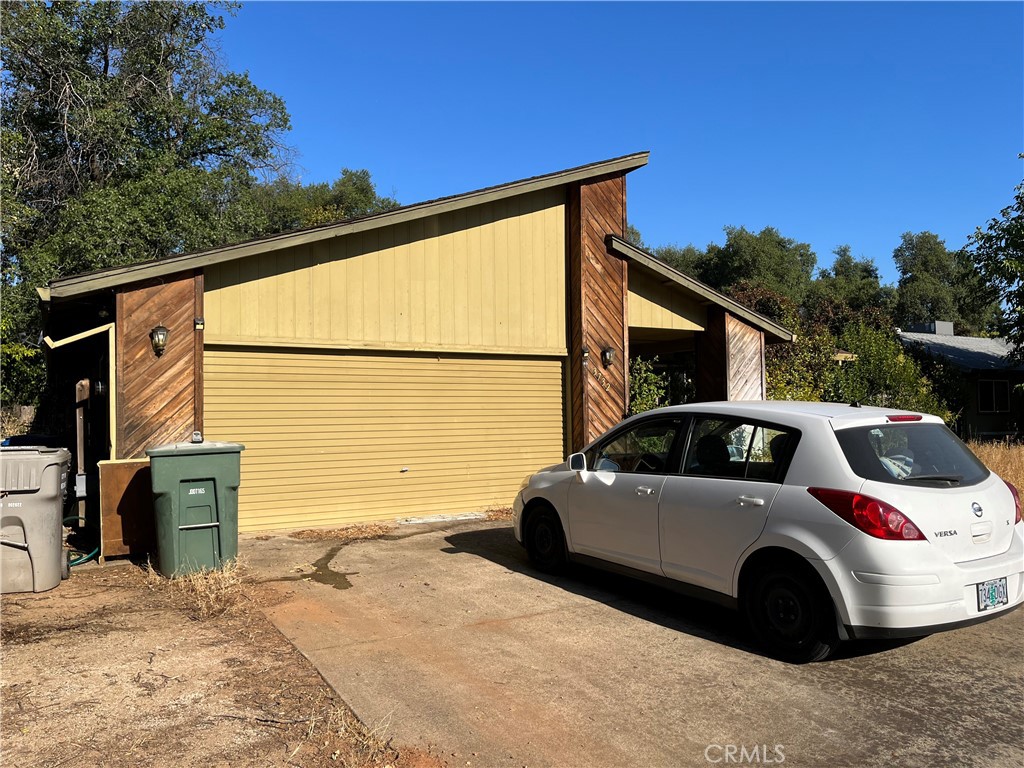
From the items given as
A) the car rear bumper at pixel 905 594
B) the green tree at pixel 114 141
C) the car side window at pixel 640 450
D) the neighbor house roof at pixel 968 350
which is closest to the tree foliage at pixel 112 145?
the green tree at pixel 114 141

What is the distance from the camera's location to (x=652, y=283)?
39.8ft

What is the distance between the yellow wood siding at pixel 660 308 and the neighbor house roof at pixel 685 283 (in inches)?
7.0

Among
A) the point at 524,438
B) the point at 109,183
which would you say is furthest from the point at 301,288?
the point at 109,183

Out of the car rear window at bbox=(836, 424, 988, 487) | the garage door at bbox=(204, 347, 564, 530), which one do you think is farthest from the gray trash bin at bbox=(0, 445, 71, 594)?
the car rear window at bbox=(836, 424, 988, 487)

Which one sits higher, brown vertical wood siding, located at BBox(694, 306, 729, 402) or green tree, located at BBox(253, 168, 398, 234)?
green tree, located at BBox(253, 168, 398, 234)

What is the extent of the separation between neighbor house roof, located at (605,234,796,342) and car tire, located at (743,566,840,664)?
7.34 meters

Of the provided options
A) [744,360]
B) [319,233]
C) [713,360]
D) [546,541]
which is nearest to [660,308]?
[713,360]

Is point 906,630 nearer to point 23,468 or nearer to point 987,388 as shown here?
point 23,468

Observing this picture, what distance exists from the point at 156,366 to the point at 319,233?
2462mm

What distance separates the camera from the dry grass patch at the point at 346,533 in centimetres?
861

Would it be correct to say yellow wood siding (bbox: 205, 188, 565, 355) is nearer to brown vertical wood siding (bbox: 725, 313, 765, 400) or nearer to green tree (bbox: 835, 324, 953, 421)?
brown vertical wood siding (bbox: 725, 313, 765, 400)

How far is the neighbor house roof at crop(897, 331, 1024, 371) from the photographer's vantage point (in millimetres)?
26561

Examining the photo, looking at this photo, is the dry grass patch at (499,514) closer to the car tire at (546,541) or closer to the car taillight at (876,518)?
the car tire at (546,541)

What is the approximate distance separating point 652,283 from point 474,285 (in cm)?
Answer: 333
